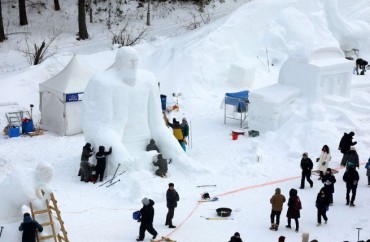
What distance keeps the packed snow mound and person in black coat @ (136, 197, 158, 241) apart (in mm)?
13019

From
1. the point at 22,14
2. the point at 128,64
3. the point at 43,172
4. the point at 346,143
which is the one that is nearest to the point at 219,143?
the point at 346,143

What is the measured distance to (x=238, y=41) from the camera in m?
27.6

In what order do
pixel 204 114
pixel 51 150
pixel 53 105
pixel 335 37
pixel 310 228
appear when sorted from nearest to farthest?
pixel 310 228 < pixel 51 150 < pixel 53 105 < pixel 204 114 < pixel 335 37

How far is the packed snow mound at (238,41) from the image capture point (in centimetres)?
2597

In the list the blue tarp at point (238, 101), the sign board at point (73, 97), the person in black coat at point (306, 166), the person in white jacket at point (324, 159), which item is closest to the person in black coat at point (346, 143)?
the person in white jacket at point (324, 159)

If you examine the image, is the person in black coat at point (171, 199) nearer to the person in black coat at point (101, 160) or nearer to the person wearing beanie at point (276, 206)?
the person wearing beanie at point (276, 206)

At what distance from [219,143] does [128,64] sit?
189 inches

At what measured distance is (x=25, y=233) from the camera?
1065 cm

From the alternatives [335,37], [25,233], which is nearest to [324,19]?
[335,37]

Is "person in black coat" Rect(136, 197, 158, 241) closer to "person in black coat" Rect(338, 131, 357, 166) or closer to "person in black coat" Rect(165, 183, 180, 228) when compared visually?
"person in black coat" Rect(165, 183, 180, 228)

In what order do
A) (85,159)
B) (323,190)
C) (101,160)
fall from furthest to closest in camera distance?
(85,159) → (101,160) → (323,190)

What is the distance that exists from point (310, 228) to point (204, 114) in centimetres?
1055

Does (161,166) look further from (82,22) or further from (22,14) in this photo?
(22,14)

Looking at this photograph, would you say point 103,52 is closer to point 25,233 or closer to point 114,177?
point 114,177
